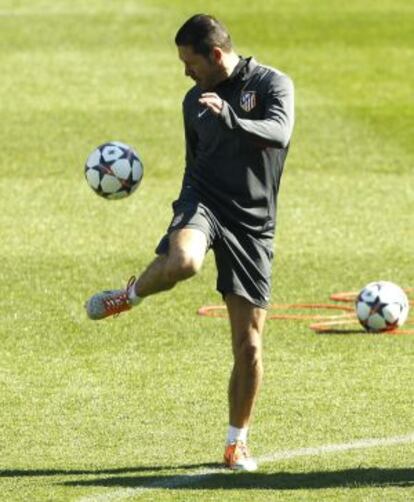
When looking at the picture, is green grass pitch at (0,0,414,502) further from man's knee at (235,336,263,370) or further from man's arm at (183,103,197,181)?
man's arm at (183,103,197,181)

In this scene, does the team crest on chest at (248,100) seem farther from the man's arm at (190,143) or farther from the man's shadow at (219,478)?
the man's shadow at (219,478)

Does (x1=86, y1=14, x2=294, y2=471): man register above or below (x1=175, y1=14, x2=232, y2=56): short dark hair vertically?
below

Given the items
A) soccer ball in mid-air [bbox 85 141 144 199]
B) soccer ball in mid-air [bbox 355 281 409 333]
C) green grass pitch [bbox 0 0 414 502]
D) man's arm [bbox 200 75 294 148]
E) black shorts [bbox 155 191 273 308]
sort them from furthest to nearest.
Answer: soccer ball in mid-air [bbox 355 281 409 333]
soccer ball in mid-air [bbox 85 141 144 199]
green grass pitch [bbox 0 0 414 502]
black shorts [bbox 155 191 273 308]
man's arm [bbox 200 75 294 148]

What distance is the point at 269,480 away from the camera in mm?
10961

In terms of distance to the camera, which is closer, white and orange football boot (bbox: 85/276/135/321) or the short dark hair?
the short dark hair

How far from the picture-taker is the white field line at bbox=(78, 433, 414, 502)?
1059 cm

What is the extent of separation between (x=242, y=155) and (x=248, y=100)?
33 cm

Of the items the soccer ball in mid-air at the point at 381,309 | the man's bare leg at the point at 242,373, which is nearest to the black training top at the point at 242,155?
the man's bare leg at the point at 242,373

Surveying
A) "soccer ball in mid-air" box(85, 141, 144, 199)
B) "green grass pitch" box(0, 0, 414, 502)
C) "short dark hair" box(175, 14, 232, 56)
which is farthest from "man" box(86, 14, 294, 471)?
"soccer ball in mid-air" box(85, 141, 144, 199)

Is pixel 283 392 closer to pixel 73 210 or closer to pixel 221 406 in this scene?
pixel 221 406

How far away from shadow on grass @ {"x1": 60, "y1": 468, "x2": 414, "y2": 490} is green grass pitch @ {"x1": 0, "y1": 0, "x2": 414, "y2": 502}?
2 centimetres

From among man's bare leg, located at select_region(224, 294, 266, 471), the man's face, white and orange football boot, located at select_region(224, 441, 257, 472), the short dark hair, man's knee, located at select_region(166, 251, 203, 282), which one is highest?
the short dark hair

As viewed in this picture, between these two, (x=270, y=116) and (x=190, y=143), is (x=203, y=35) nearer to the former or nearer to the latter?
(x=270, y=116)

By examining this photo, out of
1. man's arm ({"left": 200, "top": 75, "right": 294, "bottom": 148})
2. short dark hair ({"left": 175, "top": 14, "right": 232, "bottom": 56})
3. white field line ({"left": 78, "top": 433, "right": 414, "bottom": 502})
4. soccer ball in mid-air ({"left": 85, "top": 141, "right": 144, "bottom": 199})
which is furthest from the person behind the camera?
soccer ball in mid-air ({"left": 85, "top": 141, "right": 144, "bottom": 199})
